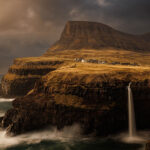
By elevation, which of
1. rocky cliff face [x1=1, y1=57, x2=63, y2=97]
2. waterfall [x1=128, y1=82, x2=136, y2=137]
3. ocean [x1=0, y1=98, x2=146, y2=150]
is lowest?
ocean [x1=0, y1=98, x2=146, y2=150]

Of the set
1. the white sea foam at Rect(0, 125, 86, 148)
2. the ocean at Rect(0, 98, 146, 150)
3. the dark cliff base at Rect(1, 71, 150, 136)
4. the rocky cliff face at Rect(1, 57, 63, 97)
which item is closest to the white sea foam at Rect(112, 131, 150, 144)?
the ocean at Rect(0, 98, 146, 150)

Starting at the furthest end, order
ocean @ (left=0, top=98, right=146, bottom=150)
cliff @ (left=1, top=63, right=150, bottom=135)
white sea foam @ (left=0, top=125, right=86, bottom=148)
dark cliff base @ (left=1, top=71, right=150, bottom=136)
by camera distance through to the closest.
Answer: cliff @ (left=1, top=63, right=150, bottom=135) < dark cliff base @ (left=1, top=71, right=150, bottom=136) < white sea foam @ (left=0, top=125, right=86, bottom=148) < ocean @ (left=0, top=98, right=146, bottom=150)

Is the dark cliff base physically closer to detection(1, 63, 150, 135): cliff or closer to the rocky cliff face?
detection(1, 63, 150, 135): cliff

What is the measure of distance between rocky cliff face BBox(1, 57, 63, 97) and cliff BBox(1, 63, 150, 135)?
59.9 metres

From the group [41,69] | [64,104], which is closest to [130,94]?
[64,104]

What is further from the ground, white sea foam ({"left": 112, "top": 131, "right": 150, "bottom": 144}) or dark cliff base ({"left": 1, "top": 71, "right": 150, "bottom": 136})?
dark cliff base ({"left": 1, "top": 71, "right": 150, "bottom": 136})

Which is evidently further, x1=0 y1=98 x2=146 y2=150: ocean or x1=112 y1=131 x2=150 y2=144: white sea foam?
x1=112 y1=131 x2=150 y2=144: white sea foam

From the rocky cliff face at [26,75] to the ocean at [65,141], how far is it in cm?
6758

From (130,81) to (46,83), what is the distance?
29280 mm

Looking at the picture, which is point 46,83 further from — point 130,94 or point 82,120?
point 130,94

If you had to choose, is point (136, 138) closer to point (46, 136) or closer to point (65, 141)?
point (65, 141)

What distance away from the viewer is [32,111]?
6481 centimetres

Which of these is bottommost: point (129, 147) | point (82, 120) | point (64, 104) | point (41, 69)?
point (129, 147)

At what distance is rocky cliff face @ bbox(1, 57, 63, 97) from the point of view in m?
129
